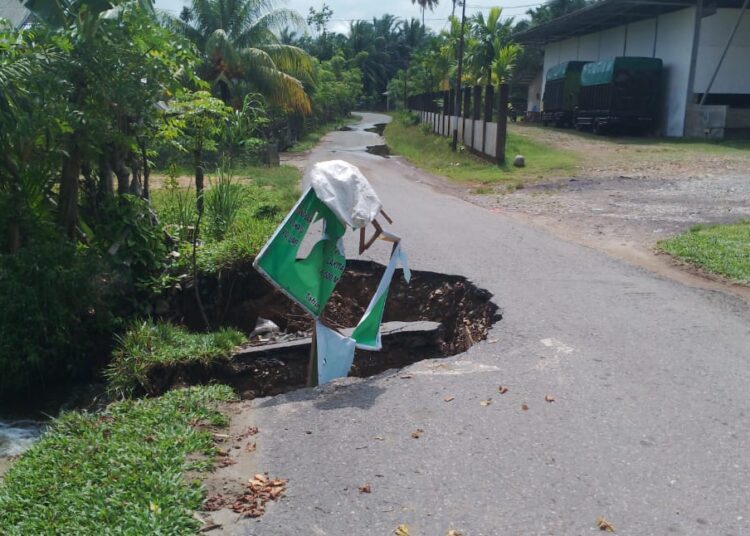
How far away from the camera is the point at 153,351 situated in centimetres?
642

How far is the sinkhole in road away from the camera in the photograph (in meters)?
6.48

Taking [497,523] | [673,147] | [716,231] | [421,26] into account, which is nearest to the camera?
[497,523]

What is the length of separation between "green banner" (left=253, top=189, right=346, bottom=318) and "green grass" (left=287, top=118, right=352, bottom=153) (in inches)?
1048

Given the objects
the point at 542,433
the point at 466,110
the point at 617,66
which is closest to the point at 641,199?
the point at 542,433

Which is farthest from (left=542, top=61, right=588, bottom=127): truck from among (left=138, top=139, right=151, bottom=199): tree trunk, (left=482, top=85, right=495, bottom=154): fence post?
(left=138, top=139, right=151, bottom=199): tree trunk

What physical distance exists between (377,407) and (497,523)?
145cm

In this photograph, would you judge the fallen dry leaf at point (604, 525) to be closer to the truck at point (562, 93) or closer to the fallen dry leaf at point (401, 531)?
the fallen dry leaf at point (401, 531)

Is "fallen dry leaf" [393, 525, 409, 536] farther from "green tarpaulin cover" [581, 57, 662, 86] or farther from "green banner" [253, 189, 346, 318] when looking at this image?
"green tarpaulin cover" [581, 57, 662, 86]

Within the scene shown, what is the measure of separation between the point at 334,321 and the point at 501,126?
14.7 metres

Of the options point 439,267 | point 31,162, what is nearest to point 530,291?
point 439,267

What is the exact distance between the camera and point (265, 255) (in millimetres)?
5062

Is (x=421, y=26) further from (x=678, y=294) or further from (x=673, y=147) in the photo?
(x=678, y=294)

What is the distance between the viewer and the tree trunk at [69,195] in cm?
768

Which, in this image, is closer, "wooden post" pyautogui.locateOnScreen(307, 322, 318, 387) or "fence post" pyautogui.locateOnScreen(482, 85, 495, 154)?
"wooden post" pyautogui.locateOnScreen(307, 322, 318, 387)
